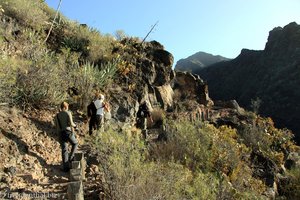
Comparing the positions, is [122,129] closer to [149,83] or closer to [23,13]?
[149,83]

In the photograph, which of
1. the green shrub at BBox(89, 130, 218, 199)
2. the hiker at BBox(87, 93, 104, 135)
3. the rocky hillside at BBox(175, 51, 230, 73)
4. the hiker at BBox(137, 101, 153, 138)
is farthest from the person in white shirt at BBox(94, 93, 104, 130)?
the rocky hillside at BBox(175, 51, 230, 73)

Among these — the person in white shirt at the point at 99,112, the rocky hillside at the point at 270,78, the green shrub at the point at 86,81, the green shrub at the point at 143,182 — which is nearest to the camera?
the green shrub at the point at 143,182

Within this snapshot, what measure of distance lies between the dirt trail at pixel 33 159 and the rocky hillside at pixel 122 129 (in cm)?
3

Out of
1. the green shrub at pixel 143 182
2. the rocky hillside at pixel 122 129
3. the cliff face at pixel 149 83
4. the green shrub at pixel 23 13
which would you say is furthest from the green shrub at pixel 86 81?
the green shrub at pixel 143 182

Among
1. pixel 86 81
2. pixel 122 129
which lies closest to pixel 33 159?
pixel 122 129

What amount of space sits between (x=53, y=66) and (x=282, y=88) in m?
41.9

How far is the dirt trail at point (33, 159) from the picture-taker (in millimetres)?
8406

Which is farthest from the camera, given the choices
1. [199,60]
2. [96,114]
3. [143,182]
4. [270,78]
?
[199,60]

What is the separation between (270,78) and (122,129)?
43.6 metres

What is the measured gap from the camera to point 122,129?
15.0 m

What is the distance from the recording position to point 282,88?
51.4 metres

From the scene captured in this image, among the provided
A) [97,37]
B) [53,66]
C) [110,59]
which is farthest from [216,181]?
[97,37]

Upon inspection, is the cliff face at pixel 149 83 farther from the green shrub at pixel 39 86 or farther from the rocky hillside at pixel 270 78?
the rocky hillside at pixel 270 78

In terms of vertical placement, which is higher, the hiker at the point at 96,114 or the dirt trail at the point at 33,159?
the hiker at the point at 96,114
